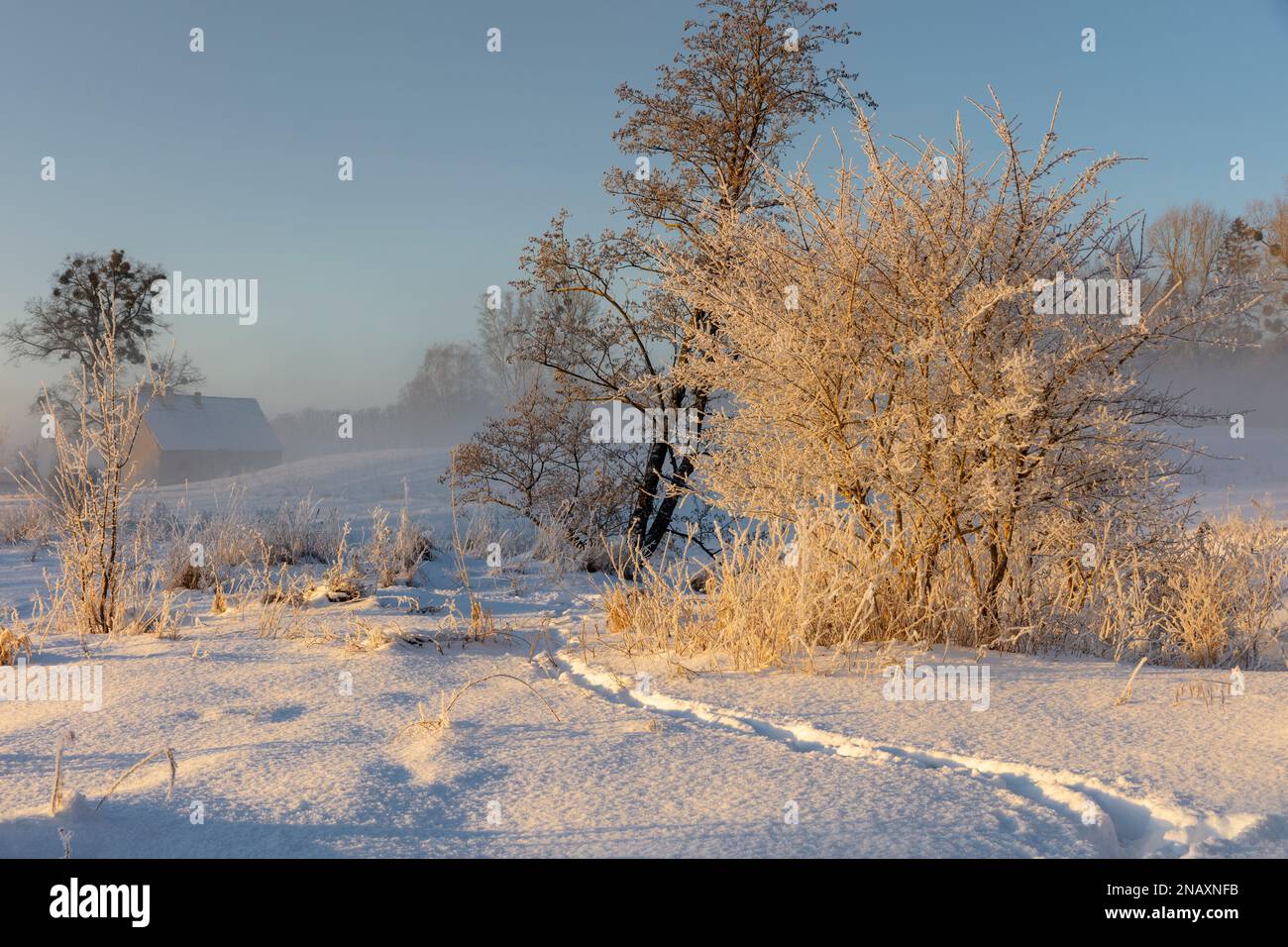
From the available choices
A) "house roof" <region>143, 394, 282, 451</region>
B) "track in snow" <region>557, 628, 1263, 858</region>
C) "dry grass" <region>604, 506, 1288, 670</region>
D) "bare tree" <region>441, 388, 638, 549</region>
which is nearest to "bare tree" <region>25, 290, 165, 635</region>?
"dry grass" <region>604, 506, 1288, 670</region>

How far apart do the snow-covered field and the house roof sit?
45957mm

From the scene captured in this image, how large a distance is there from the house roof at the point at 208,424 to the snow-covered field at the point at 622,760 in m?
46.0

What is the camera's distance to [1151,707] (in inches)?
149

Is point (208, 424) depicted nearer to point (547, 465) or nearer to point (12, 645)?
point (547, 465)

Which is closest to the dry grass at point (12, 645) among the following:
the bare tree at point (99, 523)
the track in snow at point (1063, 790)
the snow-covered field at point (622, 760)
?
the snow-covered field at point (622, 760)

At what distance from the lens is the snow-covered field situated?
2.46 m

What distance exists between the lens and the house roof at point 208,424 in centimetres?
4653

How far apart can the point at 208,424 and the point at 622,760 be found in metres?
51.7

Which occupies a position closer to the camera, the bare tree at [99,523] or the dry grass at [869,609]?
the dry grass at [869,609]

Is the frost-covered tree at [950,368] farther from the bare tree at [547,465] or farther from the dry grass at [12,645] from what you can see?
the bare tree at [547,465]

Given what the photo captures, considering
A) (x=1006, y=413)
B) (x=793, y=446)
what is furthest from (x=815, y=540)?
(x=1006, y=413)

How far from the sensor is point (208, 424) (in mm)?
49469

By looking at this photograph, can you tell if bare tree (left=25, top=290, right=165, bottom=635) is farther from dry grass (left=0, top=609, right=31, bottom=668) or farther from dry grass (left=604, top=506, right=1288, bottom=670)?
dry grass (left=604, top=506, right=1288, bottom=670)

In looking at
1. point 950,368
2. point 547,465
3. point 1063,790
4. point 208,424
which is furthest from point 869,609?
point 208,424
